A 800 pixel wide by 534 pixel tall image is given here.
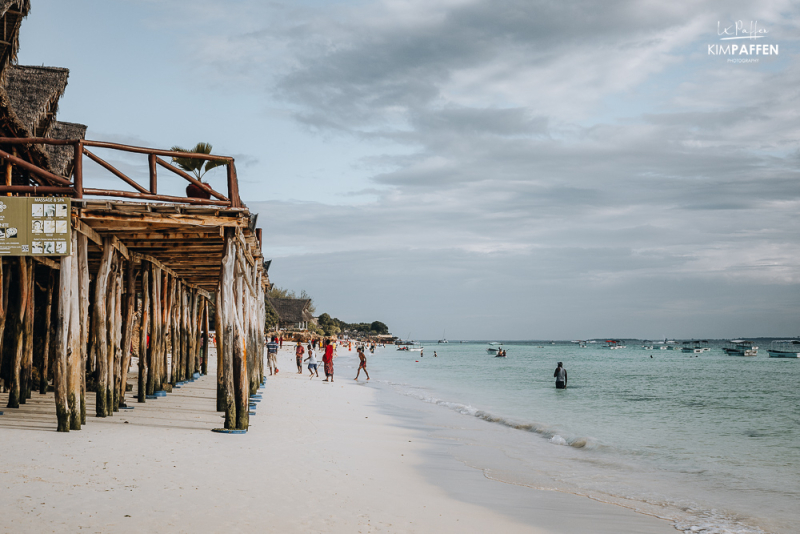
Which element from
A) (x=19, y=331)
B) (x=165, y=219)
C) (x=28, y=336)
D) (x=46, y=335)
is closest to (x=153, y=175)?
(x=165, y=219)

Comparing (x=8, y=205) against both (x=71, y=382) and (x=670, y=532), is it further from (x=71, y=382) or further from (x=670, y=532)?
(x=670, y=532)

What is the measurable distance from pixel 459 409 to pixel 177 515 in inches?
503

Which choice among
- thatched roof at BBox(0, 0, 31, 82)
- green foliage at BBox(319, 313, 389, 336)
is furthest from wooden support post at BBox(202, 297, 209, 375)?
green foliage at BBox(319, 313, 389, 336)

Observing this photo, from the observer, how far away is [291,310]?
73438 millimetres

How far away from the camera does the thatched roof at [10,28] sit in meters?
11.5

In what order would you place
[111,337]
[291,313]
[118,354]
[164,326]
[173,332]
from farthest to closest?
[291,313], [173,332], [164,326], [118,354], [111,337]

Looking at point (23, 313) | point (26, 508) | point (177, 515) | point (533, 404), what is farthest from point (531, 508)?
point (533, 404)

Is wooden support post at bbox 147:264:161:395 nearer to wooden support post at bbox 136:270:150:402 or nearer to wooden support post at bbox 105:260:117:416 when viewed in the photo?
wooden support post at bbox 136:270:150:402

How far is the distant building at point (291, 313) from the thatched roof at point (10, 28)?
6094 cm

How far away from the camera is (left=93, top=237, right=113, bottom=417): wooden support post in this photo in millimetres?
9844

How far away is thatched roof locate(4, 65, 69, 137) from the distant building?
5818 cm

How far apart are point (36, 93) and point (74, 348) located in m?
8.40

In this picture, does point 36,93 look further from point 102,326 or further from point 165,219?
point 165,219

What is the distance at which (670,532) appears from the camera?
6.29 m
